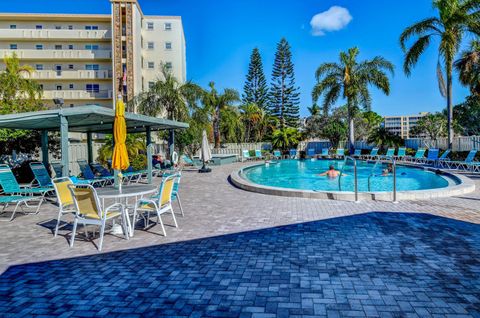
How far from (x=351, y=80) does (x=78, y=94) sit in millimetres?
25335

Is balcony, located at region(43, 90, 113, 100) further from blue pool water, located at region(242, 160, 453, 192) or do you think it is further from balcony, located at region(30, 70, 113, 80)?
blue pool water, located at region(242, 160, 453, 192)

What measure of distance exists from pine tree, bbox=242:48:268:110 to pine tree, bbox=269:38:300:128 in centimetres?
181

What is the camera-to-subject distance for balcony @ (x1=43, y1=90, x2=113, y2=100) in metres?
30.5

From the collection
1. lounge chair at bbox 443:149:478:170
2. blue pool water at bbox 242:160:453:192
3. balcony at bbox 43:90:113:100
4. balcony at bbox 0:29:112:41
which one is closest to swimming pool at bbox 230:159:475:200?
blue pool water at bbox 242:160:453:192

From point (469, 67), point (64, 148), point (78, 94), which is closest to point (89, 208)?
point (64, 148)

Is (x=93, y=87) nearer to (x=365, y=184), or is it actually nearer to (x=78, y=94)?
(x=78, y=94)

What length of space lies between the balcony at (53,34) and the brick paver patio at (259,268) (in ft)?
101

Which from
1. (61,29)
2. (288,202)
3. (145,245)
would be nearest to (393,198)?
(288,202)

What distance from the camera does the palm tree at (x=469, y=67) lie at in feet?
54.6

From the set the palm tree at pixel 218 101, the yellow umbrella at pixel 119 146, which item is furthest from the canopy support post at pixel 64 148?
the palm tree at pixel 218 101

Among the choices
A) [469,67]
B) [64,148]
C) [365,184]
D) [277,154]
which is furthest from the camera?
[277,154]

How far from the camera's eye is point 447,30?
1594cm

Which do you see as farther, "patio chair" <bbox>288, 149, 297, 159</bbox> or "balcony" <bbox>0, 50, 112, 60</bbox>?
"balcony" <bbox>0, 50, 112, 60</bbox>

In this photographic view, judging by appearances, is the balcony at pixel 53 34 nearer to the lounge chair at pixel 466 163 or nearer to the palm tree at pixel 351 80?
the palm tree at pixel 351 80
